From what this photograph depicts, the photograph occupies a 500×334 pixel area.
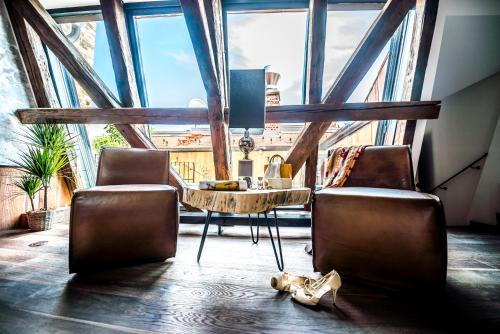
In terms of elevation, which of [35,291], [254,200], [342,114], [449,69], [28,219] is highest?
[449,69]

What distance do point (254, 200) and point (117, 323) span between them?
30.5 inches

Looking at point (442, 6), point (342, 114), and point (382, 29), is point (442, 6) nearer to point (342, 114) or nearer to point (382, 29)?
point (382, 29)

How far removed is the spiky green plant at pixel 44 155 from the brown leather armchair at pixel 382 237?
9.55ft

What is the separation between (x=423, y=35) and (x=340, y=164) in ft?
5.67

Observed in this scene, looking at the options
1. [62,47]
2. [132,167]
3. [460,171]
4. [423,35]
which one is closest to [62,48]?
[62,47]

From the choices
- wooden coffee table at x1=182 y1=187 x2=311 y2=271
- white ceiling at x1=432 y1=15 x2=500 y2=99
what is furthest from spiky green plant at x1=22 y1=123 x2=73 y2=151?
white ceiling at x1=432 y1=15 x2=500 y2=99

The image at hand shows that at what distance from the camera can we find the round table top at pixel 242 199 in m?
1.19

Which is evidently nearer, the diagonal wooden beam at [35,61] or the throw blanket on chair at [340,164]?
the throw blanket on chair at [340,164]

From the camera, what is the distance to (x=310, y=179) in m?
3.18

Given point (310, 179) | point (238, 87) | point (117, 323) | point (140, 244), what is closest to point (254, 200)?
point (117, 323)

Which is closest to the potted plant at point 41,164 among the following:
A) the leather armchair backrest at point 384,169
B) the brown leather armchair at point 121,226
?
the brown leather armchair at point 121,226

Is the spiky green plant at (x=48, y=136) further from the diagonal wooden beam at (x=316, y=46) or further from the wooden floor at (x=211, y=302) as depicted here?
the diagonal wooden beam at (x=316, y=46)

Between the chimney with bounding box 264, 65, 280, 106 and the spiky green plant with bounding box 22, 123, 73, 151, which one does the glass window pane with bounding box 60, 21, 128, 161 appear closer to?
the spiky green plant with bounding box 22, 123, 73, 151

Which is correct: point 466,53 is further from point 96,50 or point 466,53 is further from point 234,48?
point 96,50
